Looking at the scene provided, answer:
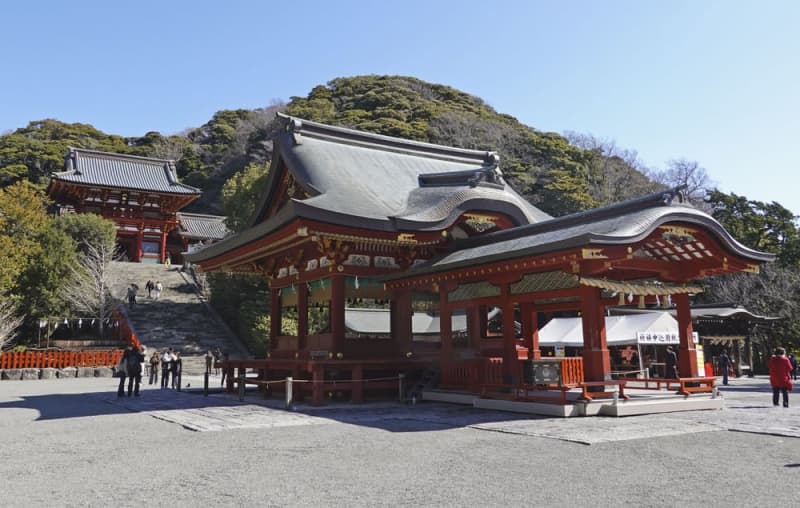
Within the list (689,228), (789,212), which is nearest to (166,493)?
(689,228)

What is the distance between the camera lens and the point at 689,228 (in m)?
11.5

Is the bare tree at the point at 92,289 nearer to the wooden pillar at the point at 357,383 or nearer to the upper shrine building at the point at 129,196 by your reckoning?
the upper shrine building at the point at 129,196

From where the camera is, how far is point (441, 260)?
13.5 metres

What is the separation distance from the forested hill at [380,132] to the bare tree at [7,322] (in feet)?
113

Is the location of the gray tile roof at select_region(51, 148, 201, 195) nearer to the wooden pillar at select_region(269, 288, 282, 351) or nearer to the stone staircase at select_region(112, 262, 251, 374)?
the stone staircase at select_region(112, 262, 251, 374)

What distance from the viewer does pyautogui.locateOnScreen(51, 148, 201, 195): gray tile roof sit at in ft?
148

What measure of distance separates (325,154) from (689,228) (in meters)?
10.1

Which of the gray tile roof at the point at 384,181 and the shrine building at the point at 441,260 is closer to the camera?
the shrine building at the point at 441,260

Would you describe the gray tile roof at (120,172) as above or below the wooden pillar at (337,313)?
above

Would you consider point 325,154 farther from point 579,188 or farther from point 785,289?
point 579,188

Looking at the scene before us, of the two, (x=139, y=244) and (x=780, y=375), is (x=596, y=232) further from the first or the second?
(x=139, y=244)

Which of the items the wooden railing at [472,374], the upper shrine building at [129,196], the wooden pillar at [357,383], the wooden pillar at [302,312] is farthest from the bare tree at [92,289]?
the wooden railing at [472,374]

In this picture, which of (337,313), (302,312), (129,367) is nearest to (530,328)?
(337,313)

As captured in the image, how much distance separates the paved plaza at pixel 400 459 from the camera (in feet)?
16.8
